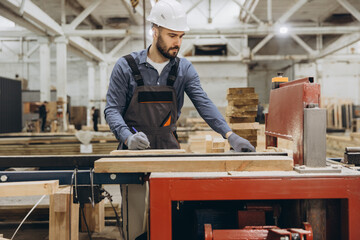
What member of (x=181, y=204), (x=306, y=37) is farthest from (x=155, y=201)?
(x=306, y=37)

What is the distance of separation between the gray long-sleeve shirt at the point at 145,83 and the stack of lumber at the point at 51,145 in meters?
3.94

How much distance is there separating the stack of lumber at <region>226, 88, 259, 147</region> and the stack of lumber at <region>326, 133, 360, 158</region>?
140 inches

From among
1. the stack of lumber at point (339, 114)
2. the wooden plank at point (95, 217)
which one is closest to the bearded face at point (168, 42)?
the wooden plank at point (95, 217)

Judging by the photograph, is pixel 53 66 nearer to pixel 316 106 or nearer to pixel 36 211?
pixel 36 211

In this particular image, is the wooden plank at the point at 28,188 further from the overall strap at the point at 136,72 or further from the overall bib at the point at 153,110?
the overall strap at the point at 136,72

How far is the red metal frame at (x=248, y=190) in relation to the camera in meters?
1.40

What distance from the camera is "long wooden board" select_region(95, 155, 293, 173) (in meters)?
1.55

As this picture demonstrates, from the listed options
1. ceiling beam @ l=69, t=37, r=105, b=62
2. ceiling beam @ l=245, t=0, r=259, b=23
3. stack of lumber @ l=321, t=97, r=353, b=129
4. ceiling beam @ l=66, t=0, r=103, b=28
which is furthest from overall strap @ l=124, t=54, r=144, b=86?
stack of lumber @ l=321, t=97, r=353, b=129

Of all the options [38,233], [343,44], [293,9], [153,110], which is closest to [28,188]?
[153,110]

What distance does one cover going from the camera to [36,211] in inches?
154

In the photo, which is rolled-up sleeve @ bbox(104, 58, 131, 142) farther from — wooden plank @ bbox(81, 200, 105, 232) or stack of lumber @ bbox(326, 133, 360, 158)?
stack of lumber @ bbox(326, 133, 360, 158)

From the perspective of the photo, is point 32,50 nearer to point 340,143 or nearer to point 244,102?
point 244,102

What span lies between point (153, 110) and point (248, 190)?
4.17 feet

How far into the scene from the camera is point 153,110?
2490 mm
